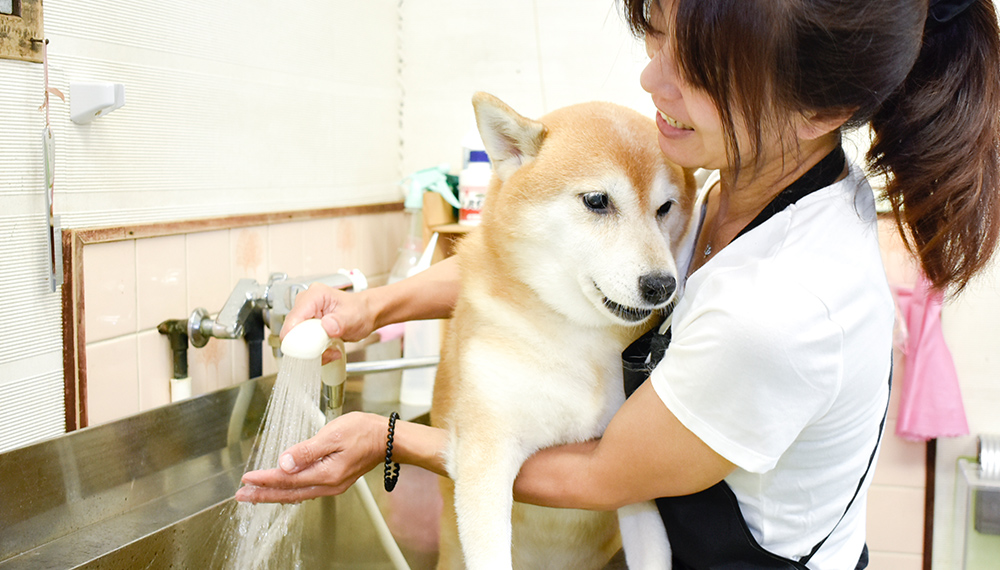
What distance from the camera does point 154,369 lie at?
52.8 inches

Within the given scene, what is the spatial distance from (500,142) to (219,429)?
2.58ft

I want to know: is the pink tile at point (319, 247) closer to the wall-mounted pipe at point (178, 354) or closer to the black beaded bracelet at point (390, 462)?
the wall-mounted pipe at point (178, 354)

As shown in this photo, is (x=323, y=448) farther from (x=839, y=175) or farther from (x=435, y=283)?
(x=839, y=175)

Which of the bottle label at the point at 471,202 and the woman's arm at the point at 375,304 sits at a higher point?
the bottle label at the point at 471,202

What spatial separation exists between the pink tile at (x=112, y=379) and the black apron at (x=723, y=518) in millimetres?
914

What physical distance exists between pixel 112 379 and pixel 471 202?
3.28 ft

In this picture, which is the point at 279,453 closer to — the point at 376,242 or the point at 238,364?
the point at 238,364

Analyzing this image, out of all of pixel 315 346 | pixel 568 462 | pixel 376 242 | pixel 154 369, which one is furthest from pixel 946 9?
pixel 376 242

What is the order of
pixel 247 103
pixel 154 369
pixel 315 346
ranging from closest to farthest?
pixel 315 346
pixel 154 369
pixel 247 103

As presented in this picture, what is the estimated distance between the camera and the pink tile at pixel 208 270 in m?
1.42

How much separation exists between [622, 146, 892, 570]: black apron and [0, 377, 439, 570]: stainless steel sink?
1.97ft

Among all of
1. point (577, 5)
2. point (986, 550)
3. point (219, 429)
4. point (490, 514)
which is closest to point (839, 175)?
point (490, 514)

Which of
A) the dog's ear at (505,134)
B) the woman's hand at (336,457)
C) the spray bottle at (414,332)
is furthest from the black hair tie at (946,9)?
the spray bottle at (414,332)

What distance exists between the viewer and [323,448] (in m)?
0.94
